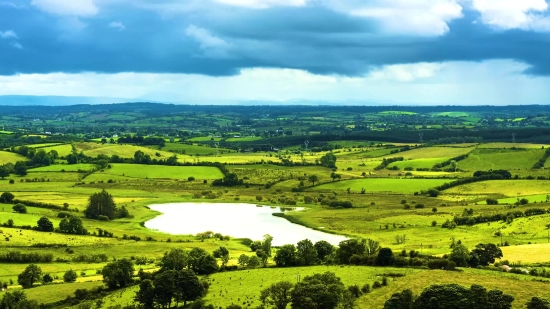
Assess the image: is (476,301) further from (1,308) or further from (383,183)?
(383,183)

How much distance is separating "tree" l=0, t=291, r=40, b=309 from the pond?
160ft

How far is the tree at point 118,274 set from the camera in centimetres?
7500

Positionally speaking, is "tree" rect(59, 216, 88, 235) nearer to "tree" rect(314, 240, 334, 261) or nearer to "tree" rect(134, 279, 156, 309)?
"tree" rect(134, 279, 156, 309)

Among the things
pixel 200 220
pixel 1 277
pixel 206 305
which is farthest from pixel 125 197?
pixel 206 305

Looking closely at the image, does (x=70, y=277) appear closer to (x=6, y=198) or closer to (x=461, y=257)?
(x=461, y=257)

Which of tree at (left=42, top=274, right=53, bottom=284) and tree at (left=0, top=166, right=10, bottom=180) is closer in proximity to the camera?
tree at (left=42, top=274, right=53, bottom=284)

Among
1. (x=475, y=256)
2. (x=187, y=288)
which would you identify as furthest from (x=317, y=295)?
(x=475, y=256)

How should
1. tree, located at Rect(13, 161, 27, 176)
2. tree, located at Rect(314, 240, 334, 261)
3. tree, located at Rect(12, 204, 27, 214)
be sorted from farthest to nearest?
tree, located at Rect(13, 161, 27, 176)
tree, located at Rect(12, 204, 27, 214)
tree, located at Rect(314, 240, 334, 261)

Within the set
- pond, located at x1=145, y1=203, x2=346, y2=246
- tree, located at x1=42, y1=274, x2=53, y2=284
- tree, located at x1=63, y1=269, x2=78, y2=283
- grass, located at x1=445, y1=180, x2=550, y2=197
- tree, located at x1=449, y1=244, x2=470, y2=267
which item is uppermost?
tree, located at x1=449, y1=244, x2=470, y2=267

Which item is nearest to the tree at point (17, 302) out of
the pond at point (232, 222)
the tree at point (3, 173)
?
the pond at point (232, 222)

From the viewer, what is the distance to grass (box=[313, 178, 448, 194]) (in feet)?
537

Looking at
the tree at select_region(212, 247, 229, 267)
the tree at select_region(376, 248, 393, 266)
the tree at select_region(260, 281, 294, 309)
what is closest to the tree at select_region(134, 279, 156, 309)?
the tree at select_region(260, 281, 294, 309)

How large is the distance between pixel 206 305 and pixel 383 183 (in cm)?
11329

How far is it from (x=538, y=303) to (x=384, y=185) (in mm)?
110718
